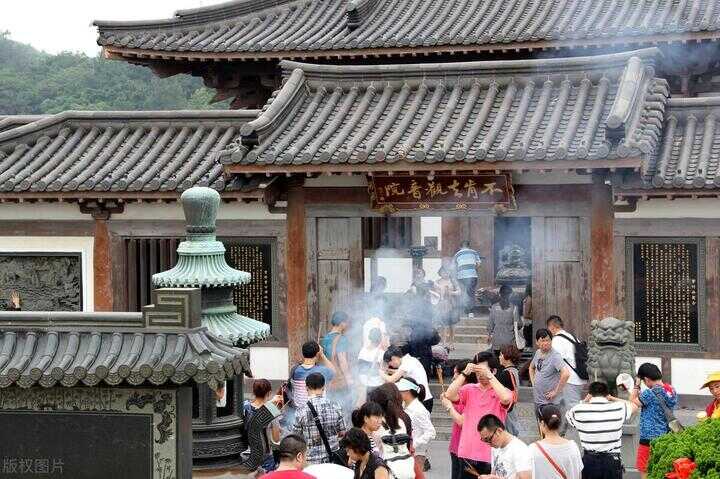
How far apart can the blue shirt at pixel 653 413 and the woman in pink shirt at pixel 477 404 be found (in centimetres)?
147

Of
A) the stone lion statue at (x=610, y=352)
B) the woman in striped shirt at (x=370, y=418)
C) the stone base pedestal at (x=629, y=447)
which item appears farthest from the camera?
the stone lion statue at (x=610, y=352)

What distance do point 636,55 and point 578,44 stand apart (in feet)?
8.41

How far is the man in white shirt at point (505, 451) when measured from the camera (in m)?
9.43

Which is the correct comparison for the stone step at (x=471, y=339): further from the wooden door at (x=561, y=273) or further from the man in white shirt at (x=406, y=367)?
the man in white shirt at (x=406, y=367)

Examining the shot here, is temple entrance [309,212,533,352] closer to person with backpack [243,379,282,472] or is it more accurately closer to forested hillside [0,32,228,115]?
person with backpack [243,379,282,472]

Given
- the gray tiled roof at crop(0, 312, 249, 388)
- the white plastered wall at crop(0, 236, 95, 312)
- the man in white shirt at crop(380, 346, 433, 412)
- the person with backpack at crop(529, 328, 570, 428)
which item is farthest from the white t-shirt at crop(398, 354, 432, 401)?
the white plastered wall at crop(0, 236, 95, 312)

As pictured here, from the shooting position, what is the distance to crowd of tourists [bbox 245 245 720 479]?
9.41 meters

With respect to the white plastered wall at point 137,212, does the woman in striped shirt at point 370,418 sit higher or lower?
lower

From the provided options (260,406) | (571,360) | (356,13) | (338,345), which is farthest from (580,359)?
(356,13)

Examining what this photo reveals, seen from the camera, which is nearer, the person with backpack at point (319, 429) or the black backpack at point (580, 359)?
the person with backpack at point (319, 429)

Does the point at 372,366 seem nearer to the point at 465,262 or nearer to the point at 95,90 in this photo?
the point at 465,262

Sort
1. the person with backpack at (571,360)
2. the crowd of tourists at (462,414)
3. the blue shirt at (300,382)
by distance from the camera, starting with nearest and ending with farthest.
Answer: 1. the crowd of tourists at (462,414)
2. the blue shirt at (300,382)
3. the person with backpack at (571,360)

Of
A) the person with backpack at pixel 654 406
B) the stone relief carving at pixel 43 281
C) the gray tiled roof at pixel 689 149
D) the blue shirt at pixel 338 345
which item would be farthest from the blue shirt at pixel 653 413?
the stone relief carving at pixel 43 281

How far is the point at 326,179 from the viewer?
16.6 meters
